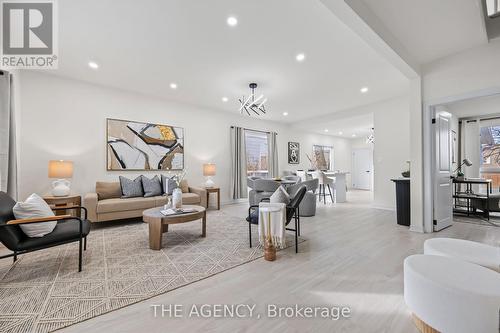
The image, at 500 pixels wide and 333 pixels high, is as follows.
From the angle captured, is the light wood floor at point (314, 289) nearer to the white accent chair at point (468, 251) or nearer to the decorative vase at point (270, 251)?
the decorative vase at point (270, 251)

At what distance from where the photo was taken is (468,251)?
1.72 metres

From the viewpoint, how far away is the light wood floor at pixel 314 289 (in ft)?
4.89

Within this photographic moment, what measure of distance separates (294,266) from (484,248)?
1621mm

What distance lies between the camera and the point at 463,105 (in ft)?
16.5

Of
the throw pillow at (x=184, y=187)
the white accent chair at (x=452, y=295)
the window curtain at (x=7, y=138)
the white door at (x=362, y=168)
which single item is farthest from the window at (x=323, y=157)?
the window curtain at (x=7, y=138)

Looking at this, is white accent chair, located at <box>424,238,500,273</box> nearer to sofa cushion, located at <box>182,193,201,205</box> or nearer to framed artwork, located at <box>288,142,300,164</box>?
sofa cushion, located at <box>182,193,201,205</box>

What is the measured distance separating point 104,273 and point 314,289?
7.04 ft

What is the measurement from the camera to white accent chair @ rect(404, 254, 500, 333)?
113 cm

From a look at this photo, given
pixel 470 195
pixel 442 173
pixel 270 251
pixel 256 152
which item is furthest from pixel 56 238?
pixel 470 195

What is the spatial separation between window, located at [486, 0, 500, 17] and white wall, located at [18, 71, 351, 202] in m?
5.52

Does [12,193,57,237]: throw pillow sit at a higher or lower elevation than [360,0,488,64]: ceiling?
lower

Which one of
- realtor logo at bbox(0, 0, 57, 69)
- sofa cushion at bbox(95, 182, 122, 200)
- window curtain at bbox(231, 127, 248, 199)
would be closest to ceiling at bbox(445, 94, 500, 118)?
window curtain at bbox(231, 127, 248, 199)

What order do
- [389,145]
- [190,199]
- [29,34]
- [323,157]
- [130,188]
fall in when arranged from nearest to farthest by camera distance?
[29,34] < [130,188] < [190,199] < [389,145] < [323,157]

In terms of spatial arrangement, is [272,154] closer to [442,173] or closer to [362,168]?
[442,173]
